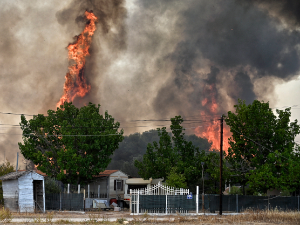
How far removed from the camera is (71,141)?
47.2m

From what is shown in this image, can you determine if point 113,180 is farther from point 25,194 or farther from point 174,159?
point 25,194

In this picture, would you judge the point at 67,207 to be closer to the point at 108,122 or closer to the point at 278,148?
the point at 108,122

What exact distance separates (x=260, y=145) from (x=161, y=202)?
52.2 ft

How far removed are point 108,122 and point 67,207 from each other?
17.0m

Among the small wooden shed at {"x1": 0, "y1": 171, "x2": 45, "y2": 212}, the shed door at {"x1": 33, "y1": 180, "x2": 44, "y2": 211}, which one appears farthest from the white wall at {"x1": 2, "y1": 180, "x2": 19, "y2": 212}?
the shed door at {"x1": 33, "y1": 180, "x2": 44, "y2": 211}

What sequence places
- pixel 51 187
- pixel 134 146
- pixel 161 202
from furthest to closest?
pixel 134 146 < pixel 51 187 < pixel 161 202

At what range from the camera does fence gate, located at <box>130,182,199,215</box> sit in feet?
103

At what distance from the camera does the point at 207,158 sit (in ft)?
158

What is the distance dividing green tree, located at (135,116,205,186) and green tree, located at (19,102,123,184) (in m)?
5.80

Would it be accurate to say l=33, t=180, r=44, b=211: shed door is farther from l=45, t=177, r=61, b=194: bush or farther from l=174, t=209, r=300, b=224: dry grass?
l=174, t=209, r=300, b=224: dry grass

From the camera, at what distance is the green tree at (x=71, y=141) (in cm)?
4712

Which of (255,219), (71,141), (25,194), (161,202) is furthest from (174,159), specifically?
(255,219)

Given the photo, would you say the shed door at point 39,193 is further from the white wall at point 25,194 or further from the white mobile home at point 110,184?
the white mobile home at point 110,184

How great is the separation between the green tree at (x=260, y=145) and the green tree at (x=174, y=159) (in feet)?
21.7
